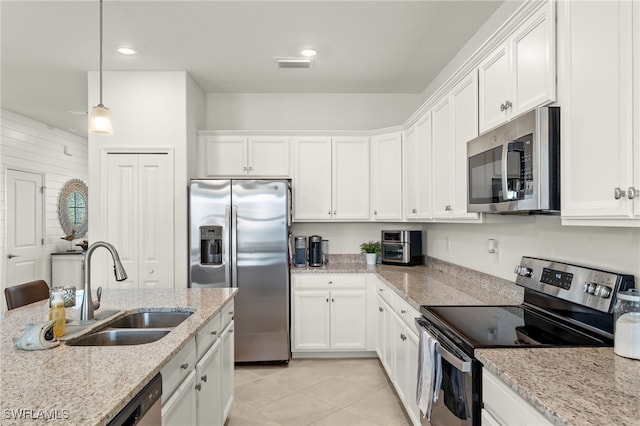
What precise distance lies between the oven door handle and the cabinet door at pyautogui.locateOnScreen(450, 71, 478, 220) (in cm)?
94

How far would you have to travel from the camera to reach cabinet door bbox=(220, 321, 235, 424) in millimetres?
2412

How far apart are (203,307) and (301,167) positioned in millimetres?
2268

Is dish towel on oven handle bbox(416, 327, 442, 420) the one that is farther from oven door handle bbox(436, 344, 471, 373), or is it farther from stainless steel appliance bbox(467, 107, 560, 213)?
stainless steel appliance bbox(467, 107, 560, 213)

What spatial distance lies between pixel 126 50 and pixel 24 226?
3.59 meters

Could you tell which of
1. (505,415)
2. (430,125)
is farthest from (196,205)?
(505,415)

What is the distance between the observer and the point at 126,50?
3334mm

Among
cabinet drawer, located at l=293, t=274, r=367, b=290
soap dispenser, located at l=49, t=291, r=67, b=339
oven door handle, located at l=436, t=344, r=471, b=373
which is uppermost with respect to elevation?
soap dispenser, located at l=49, t=291, r=67, b=339

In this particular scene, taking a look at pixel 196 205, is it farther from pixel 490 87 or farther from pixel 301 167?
pixel 490 87

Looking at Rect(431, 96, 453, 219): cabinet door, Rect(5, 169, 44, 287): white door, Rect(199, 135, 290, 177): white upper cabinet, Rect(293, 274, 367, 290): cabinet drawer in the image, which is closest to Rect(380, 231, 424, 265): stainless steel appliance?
Rect(293, 274, 367, 290): cabinet drawer

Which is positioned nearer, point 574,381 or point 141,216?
point 574,381

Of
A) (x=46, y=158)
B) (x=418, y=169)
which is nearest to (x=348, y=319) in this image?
(x=418, y=169)

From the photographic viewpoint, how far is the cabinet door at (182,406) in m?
1.51

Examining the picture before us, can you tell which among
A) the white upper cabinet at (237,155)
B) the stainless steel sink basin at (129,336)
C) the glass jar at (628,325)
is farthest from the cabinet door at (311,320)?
the glass jar at (628,325)

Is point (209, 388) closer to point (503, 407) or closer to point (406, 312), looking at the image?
point (406, 312)
